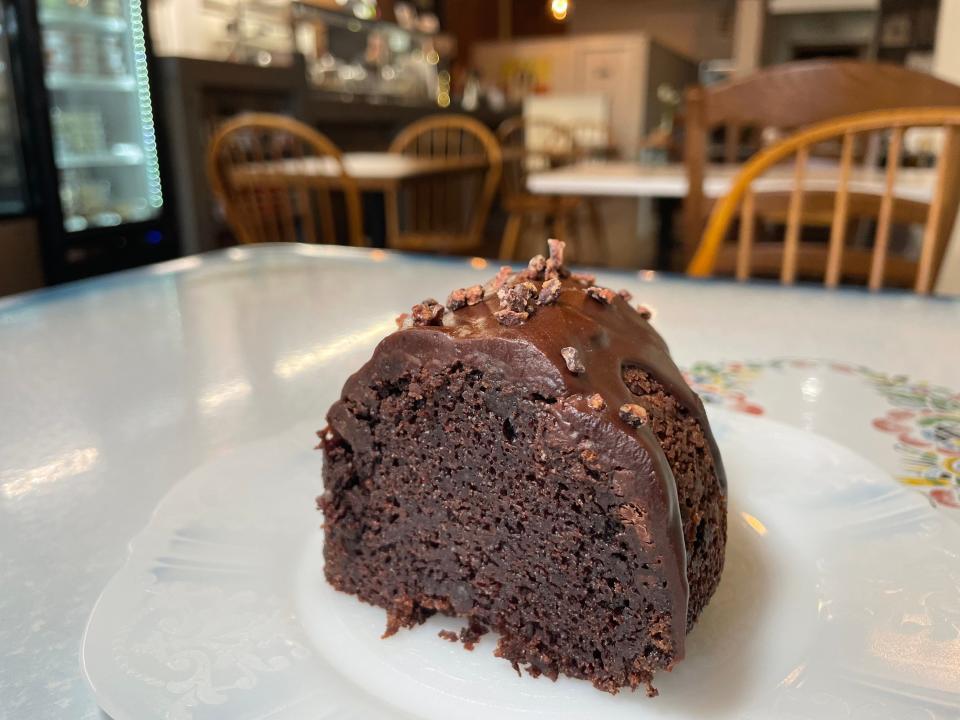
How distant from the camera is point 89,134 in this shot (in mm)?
3512

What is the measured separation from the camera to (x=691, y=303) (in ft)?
3.47

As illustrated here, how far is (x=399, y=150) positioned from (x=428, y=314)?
384 centimetres

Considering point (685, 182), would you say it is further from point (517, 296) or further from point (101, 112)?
point (101, 112)

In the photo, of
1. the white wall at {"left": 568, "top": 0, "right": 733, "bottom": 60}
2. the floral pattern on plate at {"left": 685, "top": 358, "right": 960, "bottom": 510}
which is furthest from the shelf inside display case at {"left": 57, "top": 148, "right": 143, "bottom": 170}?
the white wall at {"left": 568, "top": 0, "right": 733, "bottom": 60}

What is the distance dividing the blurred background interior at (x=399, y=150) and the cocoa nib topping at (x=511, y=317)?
40.3 inches

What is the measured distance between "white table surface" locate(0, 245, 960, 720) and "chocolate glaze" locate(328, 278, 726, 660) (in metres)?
0.08

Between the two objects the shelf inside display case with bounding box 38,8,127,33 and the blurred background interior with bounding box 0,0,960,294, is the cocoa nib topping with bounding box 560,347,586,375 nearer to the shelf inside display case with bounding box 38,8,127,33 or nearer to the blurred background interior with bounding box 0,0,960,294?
the blurred background interior with bounding box 0,0,960,294

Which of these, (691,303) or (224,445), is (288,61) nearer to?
(691,303)

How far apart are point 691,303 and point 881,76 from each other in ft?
3.05

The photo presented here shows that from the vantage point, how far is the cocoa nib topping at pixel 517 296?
425 mm

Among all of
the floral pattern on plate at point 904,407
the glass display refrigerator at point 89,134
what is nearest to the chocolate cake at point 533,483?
the floral pattern on plate at point 904,407

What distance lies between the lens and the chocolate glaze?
369mm

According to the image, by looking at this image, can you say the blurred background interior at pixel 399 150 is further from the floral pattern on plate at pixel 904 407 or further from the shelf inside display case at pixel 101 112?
the floral pattern on plate at pixel 904 407

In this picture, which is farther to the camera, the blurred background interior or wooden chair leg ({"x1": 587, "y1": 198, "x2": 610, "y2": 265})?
wooden chair leg ({"x1": 587, "y1": 198, "x2": 610, "y2": 265})
